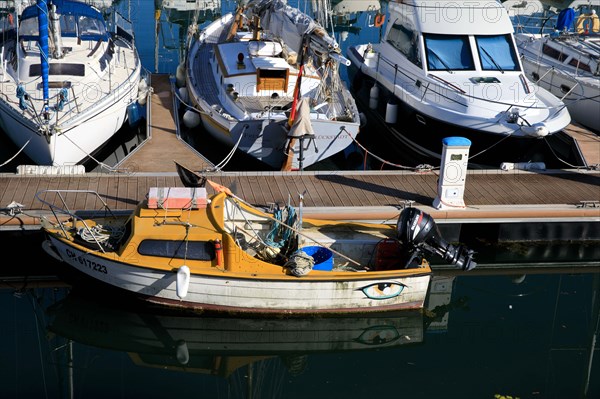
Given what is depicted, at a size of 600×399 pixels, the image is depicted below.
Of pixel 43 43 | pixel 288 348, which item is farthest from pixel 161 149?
pixel 288 348

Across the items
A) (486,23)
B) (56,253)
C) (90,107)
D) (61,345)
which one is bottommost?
(61,345)

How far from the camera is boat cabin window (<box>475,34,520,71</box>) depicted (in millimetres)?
19406

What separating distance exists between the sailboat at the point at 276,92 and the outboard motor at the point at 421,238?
426cm

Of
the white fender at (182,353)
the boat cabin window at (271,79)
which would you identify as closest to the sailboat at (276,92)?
the boat cabin window at (271,79)

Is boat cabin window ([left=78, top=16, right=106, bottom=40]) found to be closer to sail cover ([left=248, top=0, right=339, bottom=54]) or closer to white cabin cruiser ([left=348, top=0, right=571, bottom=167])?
sail cover ([left=248, top=0, right=339, bottom=54])

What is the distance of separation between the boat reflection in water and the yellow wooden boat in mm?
297

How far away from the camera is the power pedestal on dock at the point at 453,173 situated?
1487 cm

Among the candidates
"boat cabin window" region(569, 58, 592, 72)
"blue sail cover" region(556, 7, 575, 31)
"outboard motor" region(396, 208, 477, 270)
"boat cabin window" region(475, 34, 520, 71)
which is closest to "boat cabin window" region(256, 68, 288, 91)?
"boat cabin window" region(475, 34, 520, 71)

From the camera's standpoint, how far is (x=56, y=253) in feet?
45.1

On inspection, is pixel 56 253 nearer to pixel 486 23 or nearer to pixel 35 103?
pixel 35 103

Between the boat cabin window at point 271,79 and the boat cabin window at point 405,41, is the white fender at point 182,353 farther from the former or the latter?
the boat cabin window at point 405,41

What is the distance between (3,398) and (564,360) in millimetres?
8566

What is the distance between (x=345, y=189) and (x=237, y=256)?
3.81m

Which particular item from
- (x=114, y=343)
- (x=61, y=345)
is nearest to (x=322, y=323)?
(x=114, y=343)
